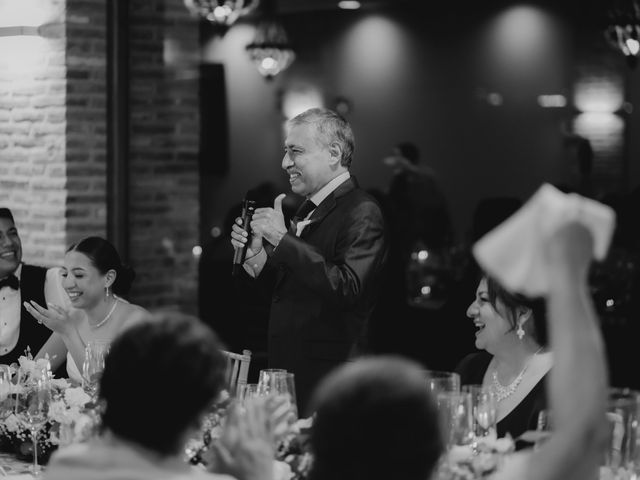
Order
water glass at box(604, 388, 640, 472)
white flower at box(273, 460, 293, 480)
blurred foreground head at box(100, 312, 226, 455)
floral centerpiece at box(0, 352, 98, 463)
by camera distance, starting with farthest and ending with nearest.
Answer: floral centerpiece at box(0, 352, 98, 463) → white flower at box(273, 460, 293, 480) → water glass at box(604, 388, 640, 472) → blurred foreground head at box(100, 312, 226, 455)

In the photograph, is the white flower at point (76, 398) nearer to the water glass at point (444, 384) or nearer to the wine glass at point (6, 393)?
the wine glass at point (6, 393)

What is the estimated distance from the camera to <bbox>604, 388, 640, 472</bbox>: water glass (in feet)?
7.23

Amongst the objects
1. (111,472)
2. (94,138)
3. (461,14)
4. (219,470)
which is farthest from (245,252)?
(461,14)

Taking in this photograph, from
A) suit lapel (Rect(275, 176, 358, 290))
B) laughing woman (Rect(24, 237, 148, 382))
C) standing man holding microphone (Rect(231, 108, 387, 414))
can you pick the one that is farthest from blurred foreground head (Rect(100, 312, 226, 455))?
laughing woman (Rect(24, 237, 148, 382))

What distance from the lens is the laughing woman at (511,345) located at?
3074 mm

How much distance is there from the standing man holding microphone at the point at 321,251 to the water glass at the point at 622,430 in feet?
5.16

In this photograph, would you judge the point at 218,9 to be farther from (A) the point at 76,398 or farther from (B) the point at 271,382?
(B) the point at 271,382

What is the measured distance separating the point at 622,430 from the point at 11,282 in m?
3.28

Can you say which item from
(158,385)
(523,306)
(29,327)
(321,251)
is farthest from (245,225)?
(158,385)

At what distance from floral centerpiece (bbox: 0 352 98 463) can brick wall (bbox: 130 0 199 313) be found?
3544 mm

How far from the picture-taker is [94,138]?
21.4 ft

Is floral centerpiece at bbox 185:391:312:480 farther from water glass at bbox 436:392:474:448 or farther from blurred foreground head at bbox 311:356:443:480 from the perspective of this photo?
blurred foreground head at bbox 311:356:443:480

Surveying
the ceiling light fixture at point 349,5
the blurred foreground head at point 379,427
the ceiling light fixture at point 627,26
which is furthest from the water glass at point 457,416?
the ceiling light fixture at point 349,5

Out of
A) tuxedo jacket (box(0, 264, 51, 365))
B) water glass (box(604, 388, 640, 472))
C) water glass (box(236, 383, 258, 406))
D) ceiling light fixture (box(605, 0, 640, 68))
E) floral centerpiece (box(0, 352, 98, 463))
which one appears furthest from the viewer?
ceiling light fixture (box(605, 0, 640, 68))
